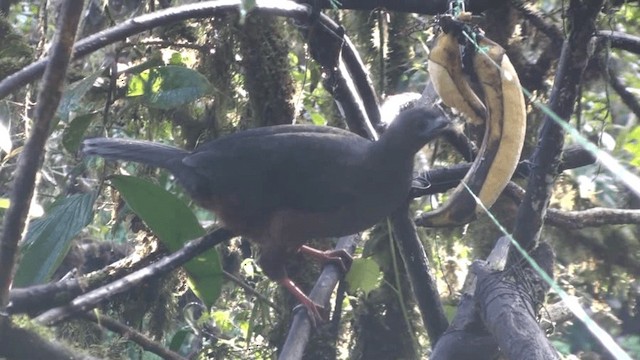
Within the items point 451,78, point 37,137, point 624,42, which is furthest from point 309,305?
point 37,137

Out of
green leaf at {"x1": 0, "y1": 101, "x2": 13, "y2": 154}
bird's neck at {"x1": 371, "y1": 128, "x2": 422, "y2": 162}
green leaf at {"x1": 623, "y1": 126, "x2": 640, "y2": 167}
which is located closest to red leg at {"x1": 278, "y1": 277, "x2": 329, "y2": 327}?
bird's neck at {"x1": 371, "y1": 128, "x2": 422, "y2": 162}

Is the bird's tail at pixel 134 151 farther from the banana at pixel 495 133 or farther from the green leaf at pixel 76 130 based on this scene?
the banana at pixel 495 133

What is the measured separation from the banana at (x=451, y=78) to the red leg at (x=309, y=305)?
86 centimetres

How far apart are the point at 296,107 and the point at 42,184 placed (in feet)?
6.16

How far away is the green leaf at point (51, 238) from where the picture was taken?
8.13ft

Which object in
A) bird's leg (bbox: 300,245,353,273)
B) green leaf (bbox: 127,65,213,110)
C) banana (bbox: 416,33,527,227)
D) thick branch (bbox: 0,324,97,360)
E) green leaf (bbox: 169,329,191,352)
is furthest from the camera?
green leaf (bbox: 169,329,191,352)

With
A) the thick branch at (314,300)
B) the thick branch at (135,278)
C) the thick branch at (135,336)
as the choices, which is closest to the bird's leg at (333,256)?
the thick branch at (314,300)

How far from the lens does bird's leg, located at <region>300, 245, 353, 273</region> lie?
308 centimetres

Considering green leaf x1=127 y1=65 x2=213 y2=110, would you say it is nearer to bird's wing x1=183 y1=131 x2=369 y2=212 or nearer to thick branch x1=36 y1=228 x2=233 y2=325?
bird's wing x1=183 y1=131 x2=369 y2=212

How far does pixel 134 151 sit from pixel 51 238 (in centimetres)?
55

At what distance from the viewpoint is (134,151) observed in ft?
9.98

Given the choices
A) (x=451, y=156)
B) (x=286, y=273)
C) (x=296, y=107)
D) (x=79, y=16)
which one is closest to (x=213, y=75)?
(x=296, y=107)

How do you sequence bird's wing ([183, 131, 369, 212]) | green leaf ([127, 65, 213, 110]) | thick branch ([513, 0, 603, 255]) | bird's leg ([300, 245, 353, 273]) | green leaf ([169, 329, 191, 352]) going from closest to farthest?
thick branch ([513, 0, 603, 255]) < green leaf ([127, 65, 213, 110]) < bird's wing ([183, 131, 369, 212]) < bird's leg ([300, 245, 353, 273]) < green leaf ([169, 329, 191, 352])

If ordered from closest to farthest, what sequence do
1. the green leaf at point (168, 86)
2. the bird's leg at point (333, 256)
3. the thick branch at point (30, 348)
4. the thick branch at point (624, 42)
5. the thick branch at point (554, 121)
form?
1. the thick branch at point (30, 348)
2. the thick branch at point (554, 121)
3. the thick branch at point (624, 42)
4. the green leaf at point (168, 86)
5. the bird's leg at point (333, 256)
